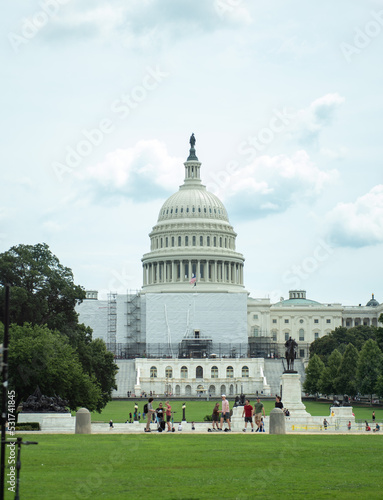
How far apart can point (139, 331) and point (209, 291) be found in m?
16.8

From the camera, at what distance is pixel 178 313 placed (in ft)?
617

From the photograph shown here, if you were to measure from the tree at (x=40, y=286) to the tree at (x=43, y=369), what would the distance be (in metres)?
21.5

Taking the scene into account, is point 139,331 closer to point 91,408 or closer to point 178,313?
point 178,313

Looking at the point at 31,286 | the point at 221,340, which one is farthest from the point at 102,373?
the point at 221,340

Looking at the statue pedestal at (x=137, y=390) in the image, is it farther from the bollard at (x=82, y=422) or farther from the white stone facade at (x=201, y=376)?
the bollard at (x=82, y=422)

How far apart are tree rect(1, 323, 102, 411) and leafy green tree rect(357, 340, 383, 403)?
48.1 meters

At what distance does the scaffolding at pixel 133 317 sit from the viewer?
7466 inches

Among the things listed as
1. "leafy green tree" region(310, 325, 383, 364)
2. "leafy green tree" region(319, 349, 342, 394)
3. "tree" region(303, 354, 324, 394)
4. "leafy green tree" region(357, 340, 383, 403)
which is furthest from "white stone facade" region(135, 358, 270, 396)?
"leafy green tree" region(357, 340, 383, 403)

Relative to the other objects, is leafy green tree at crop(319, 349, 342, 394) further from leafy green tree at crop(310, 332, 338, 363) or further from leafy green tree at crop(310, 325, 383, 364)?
leafy green tree at crop(310, 332, 338, 363)

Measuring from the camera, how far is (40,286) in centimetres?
9169

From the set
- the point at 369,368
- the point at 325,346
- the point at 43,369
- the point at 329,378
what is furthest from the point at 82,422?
the point at 325,346

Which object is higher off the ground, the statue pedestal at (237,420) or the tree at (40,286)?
the tree at (40,286)

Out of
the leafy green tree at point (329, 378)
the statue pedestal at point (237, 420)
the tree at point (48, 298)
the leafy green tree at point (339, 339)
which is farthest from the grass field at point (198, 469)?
the leafy green tree at point (339, 339)

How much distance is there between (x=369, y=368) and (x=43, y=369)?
5793 centimetres
